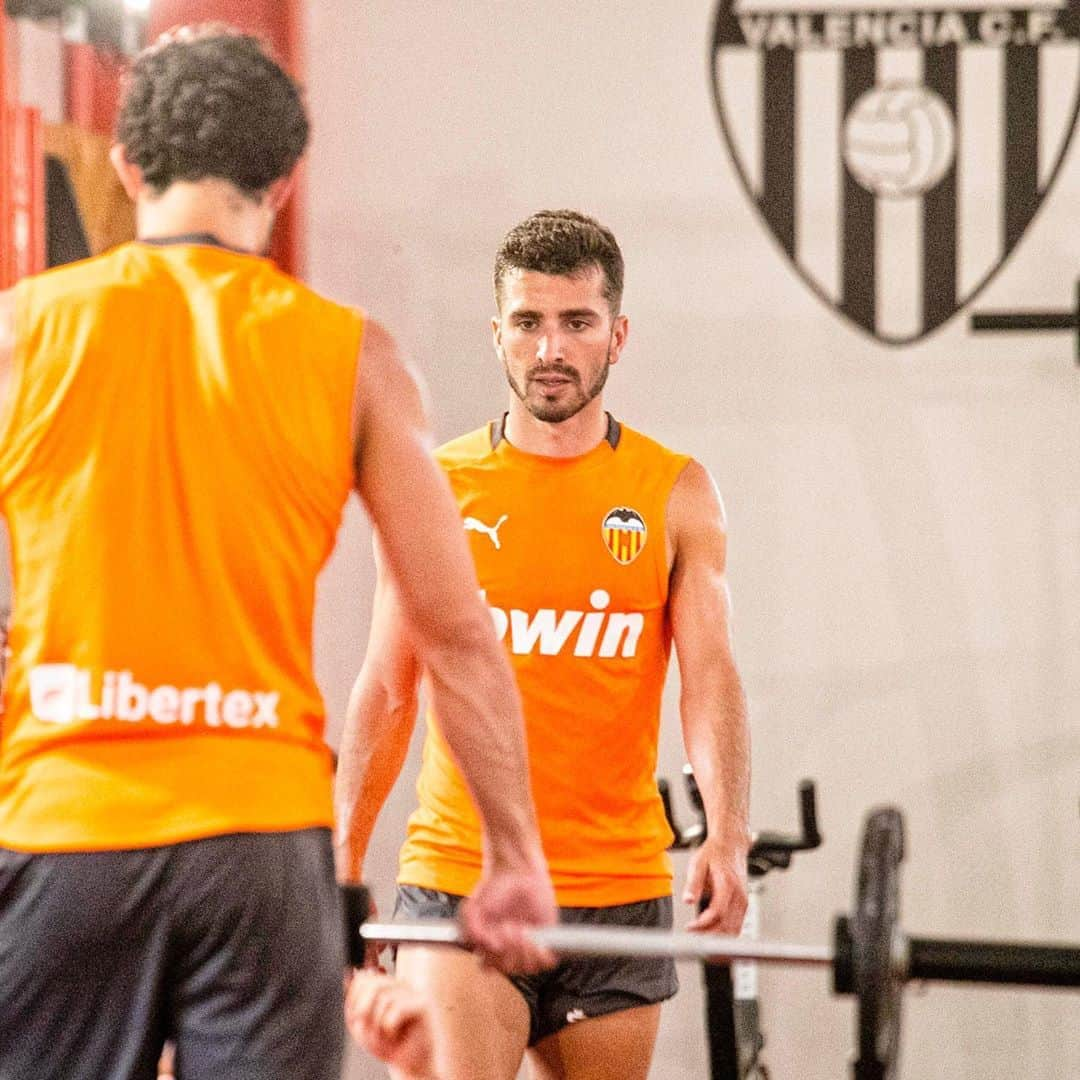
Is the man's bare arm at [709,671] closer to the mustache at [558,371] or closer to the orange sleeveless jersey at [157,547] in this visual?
the mustache at [558,371]

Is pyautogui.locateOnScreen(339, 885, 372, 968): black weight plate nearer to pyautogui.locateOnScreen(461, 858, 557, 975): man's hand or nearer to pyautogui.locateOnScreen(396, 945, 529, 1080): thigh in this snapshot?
pyautogui.locateOnScreen(461, 858, 557, 975): man's hand

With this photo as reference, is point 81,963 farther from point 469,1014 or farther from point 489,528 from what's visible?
point 489,528

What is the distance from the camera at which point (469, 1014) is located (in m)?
2.87

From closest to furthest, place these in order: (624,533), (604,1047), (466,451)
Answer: (604,1047)
(624,533)
(466,451)

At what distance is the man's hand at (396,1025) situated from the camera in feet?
6.86

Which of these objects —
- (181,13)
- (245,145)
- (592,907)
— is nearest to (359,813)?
(592,907)

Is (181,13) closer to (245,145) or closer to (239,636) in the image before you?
(245,145)

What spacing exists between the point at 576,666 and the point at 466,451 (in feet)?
1.57

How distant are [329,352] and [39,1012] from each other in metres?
0.74

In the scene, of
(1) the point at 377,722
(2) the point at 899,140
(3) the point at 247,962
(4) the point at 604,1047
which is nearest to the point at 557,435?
(1) the point at 377,722

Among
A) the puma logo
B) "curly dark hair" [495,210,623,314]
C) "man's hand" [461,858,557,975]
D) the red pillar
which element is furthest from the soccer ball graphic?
"man's hand" [461,858,557,975]

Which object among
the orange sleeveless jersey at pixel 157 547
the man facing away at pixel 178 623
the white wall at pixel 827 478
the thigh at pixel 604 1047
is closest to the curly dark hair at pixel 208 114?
the man facing away at pixel 178 623

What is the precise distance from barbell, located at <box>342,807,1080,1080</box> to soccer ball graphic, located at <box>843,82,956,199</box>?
269 cm

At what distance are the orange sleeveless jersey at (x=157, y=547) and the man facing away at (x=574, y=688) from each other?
1136mm
